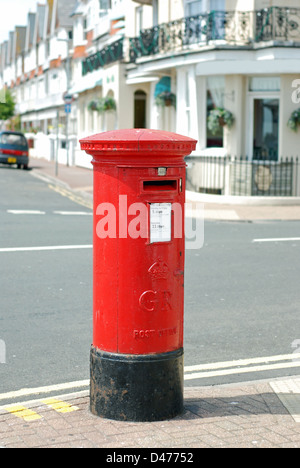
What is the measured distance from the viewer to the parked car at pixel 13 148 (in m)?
36.1

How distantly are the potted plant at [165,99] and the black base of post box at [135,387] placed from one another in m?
22.1

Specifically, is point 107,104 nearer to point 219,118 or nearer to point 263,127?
point 219,118

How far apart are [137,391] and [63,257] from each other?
258 inches

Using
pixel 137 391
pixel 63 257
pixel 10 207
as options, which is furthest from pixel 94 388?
pixel 10 207

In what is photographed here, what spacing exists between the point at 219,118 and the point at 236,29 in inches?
107

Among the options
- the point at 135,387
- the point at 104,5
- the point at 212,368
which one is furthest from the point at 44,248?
the point at 104,5

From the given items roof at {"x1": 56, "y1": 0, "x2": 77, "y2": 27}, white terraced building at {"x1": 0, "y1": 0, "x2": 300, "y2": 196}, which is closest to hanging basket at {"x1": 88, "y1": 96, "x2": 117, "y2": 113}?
white terraced building at {"x1": 0, "y1": 0, "x2": 300, "y2": 196}

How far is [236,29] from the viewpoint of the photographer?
22688 millimetres

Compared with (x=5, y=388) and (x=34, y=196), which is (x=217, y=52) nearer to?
(x=34, y=196)

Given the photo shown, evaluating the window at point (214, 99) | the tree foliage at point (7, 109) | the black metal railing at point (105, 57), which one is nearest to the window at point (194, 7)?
the window at point (214, 99)

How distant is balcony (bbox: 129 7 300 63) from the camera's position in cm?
2184

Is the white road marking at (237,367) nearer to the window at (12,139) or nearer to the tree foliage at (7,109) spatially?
the window at (12,139)

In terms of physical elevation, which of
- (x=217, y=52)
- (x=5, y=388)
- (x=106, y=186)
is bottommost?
(x=5, y=388)

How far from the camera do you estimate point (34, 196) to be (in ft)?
72.9
